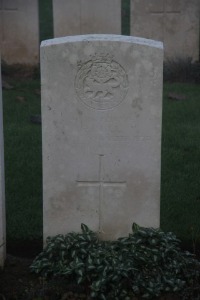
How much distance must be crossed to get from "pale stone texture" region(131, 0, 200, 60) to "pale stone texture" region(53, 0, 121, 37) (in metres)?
0.32

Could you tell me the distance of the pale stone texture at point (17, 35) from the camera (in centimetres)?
1173

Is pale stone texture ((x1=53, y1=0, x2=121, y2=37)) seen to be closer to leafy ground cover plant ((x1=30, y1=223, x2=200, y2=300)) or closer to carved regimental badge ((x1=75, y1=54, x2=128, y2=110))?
carved regimental badge ((x1=75, y1=54, x2=128, y2=110))

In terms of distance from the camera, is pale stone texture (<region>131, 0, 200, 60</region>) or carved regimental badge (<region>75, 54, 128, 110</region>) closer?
carved regimental badge (<region>75, 54, 128, 110</region>)

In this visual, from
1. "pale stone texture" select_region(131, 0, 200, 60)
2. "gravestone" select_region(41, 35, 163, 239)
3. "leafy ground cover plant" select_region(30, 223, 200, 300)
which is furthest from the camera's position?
"pale stone texture" select_region(131, 0, 200, 60)

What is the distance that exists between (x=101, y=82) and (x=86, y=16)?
7213 mm

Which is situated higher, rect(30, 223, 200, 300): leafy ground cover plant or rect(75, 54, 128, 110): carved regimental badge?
rect(75, 54, 128, 110): carved regimental badge

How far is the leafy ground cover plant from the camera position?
4492 mm

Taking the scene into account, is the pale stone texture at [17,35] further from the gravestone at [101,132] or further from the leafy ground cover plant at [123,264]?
the leafy ground cover plant at [123,264]

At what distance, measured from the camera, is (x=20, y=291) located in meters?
4.63

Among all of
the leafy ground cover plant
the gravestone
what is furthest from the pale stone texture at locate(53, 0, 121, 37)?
the leafy ground cover plant

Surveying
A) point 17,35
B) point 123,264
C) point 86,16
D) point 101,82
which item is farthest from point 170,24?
point 123,264

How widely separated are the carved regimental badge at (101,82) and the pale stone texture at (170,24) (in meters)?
6.97

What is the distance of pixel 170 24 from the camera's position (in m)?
11.8

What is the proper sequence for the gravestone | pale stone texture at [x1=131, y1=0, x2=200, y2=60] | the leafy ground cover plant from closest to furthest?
the leafy ground cover plant, the gravestone, pale stone texture at [x1=131, y1=0, x2=200, y2=60]
